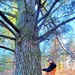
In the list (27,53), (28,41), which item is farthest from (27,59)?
(28,41)

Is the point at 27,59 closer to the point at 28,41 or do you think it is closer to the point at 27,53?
the point at 27,53

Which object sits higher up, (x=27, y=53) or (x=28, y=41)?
(x=28, y=41)

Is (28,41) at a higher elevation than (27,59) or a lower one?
higher

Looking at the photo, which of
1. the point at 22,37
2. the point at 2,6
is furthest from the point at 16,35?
the point at 2,6

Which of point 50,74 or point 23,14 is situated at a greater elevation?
point 23,14

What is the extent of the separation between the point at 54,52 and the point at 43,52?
1.62 feet

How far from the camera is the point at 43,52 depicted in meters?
7.48

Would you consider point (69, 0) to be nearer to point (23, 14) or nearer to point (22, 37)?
point (23, 14)

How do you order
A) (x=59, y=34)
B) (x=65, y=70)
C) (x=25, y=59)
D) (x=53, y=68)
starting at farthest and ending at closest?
(x=65, y=70) < (x=59, y=34) < (x=53, y=68) < (x=25, y=59)

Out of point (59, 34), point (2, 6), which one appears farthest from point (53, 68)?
point (2, 6)

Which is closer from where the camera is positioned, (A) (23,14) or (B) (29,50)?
(B) (29,50)

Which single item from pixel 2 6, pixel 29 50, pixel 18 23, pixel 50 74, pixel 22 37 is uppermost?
pixel 2 6

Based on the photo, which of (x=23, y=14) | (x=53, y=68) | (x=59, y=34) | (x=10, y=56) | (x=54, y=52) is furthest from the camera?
(x=10, y=56)

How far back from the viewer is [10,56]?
8.78 m
